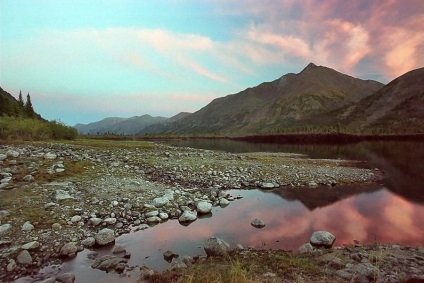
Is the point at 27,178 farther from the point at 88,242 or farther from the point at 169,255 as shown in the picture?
the point at 169,255

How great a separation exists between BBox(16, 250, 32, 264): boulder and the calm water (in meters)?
0.78

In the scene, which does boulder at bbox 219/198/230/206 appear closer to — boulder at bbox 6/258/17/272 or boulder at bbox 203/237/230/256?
boulder at bbox 203/237/230/256

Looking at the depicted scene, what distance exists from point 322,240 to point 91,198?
11443mm

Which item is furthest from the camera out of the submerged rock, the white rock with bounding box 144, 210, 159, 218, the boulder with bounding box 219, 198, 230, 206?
the boulder with bounding box 219, 198, 230, 206

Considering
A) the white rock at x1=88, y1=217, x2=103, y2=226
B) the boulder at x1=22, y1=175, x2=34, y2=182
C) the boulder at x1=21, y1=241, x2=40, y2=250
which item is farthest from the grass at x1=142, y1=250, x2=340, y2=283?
the boulder at x1=22, y1=175, x2=34, y2=182

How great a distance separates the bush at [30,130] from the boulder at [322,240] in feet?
114

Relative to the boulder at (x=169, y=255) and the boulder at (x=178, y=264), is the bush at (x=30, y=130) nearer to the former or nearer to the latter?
the boulder at (x=169, y=255)

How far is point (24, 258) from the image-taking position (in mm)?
8695

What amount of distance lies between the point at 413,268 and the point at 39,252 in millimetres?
12092

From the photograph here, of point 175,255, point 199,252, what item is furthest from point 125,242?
point 199,252

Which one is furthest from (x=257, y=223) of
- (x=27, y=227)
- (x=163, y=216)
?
(x=27, y=227)

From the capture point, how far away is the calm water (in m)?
10.2

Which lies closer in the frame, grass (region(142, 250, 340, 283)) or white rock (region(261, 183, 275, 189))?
grass (region(142, 250, 340, 283))

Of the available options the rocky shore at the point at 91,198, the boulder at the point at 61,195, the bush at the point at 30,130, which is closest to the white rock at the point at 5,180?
the rocky shore at the point at 91,198
